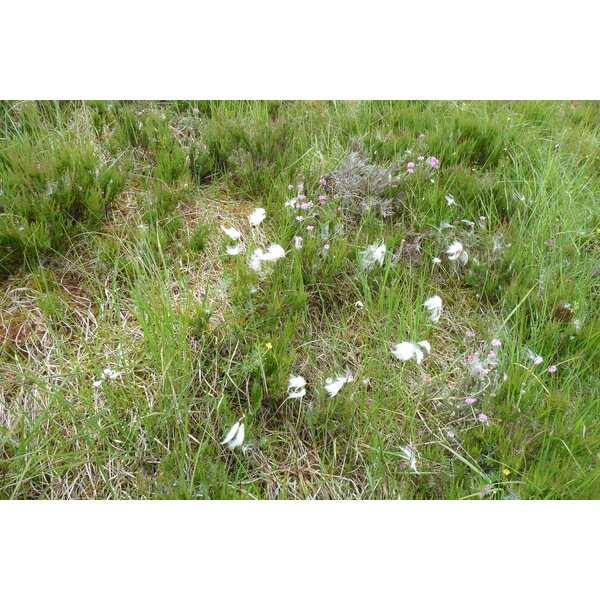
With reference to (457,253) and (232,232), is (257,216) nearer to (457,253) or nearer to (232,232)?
(232,232)

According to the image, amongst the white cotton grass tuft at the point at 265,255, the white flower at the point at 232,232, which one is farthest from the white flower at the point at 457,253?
the white flower at the point at 232,232

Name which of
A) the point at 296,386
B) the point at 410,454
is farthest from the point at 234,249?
the point at 410,454

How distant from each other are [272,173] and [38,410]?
185 centimetres

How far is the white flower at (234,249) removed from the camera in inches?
100

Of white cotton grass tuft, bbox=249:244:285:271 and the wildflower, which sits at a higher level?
white cotton grass tuft, bbox=249:244:285:271

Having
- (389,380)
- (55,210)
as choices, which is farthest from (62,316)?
(389,380)

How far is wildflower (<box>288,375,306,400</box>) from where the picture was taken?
2.10m

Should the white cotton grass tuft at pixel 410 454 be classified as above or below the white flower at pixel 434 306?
below

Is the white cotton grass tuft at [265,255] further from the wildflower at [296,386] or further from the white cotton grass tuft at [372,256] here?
the wildflower at [296,386]

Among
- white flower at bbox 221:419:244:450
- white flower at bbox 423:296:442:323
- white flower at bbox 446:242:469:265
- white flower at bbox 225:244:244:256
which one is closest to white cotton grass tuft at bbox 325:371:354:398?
white flower at bbox 221:419:244:450

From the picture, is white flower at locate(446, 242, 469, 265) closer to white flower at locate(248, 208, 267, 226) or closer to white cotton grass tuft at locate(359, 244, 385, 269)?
white cotton grass tuft at locate(359, 244, 385, 269)

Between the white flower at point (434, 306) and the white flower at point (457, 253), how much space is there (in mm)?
332

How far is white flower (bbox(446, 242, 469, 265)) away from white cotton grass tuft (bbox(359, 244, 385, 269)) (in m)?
0.42

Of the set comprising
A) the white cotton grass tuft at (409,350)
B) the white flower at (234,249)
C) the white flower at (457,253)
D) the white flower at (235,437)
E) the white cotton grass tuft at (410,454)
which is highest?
the white flower at (234,249)
